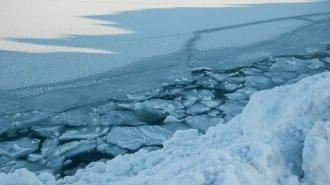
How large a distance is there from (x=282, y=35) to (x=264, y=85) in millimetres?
1170

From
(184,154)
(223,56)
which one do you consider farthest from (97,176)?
(223,56)

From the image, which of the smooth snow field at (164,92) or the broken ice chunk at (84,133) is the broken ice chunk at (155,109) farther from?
the broken ice chunk at (84,133)

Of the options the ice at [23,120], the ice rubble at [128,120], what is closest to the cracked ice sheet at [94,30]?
the ice at [23,120]

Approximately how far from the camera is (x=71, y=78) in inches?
93.0

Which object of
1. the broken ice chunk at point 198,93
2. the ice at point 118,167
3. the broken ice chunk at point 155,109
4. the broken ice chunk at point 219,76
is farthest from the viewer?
the broken ice chunk at point 219,76

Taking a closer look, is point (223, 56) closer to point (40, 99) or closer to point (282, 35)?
point (282, 35)

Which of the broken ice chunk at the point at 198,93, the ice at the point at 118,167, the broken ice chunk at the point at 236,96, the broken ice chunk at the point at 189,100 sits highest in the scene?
the ice at the point at 118,167

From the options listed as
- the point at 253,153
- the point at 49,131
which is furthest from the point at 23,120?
the point at 253,153

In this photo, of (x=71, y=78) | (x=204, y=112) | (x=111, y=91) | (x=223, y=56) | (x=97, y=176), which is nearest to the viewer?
(x=97, y=176)

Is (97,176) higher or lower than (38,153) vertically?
higher

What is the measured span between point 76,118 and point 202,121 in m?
0.66

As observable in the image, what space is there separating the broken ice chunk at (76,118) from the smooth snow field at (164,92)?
0.03ft

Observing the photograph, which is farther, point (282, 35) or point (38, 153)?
point (282, 35)

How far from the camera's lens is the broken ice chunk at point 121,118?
188 cm
